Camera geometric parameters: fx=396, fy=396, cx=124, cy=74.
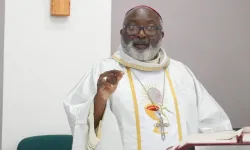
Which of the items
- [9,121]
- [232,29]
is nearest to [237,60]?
[232,29]

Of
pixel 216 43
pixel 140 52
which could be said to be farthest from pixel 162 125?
pixel 216 43

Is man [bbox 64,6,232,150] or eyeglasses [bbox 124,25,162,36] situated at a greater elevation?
eyeglasses [bbox 124,25,162,36]

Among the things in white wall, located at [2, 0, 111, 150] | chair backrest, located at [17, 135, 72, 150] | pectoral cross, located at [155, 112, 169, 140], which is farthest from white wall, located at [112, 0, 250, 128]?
pectoral cross, located at [155, 112, 169, 140]

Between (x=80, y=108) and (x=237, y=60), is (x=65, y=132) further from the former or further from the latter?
(x=237, y=60)

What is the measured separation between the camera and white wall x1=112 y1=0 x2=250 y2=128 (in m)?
3.41

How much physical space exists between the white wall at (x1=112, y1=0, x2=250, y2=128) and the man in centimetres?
123

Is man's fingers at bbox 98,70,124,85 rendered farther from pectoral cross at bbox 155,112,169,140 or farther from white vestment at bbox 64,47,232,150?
pectoral cross at bbox 155,112,169,140

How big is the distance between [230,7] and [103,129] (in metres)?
2.18

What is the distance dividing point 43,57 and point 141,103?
3.67 ft

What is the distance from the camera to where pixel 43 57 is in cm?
287

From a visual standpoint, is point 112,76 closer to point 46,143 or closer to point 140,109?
point 140,109

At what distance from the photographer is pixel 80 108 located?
1870 millimetres

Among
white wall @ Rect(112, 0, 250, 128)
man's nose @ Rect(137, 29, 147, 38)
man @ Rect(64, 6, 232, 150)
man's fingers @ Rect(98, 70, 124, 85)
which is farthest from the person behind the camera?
white wall @ Rect(112, 0, 250, 128)

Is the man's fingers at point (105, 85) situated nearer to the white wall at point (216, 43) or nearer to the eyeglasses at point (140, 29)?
the eyeglasses at point (140, 29)
